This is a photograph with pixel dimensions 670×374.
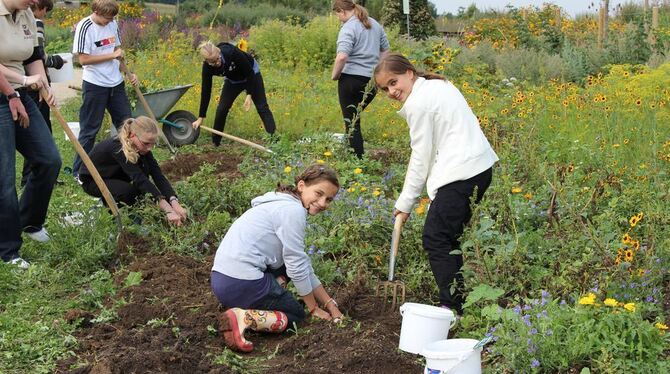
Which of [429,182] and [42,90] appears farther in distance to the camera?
[42,90]

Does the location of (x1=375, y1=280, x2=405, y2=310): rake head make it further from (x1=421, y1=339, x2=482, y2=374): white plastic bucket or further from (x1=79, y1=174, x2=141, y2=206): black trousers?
(x1=79, y1=174, x2=141, y2=206): black trousers

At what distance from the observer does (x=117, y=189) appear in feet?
21.4

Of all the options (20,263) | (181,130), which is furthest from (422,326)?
(181,130)

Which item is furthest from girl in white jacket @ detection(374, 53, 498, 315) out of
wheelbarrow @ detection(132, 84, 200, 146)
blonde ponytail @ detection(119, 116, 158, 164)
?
wheelbarrow @ detection(132, 84, 200, 146)

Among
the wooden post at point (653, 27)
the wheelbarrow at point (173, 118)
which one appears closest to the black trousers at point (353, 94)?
the wheelbarrow at point (173, 118)

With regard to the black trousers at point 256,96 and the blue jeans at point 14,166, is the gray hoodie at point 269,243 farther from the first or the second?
the black trousers at point 256,96

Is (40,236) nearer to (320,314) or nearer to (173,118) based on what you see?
(320,314)

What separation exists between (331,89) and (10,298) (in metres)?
8.47

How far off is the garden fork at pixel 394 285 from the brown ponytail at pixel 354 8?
3.69 m

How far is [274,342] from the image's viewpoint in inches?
185

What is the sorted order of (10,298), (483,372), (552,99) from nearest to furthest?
(483,372) < (10,298) < (552,99)

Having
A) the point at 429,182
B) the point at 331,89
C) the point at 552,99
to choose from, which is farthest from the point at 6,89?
the point at 331,89

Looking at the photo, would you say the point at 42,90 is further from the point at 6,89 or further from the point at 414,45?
the point at 414,45

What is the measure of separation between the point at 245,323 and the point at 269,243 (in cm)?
45
